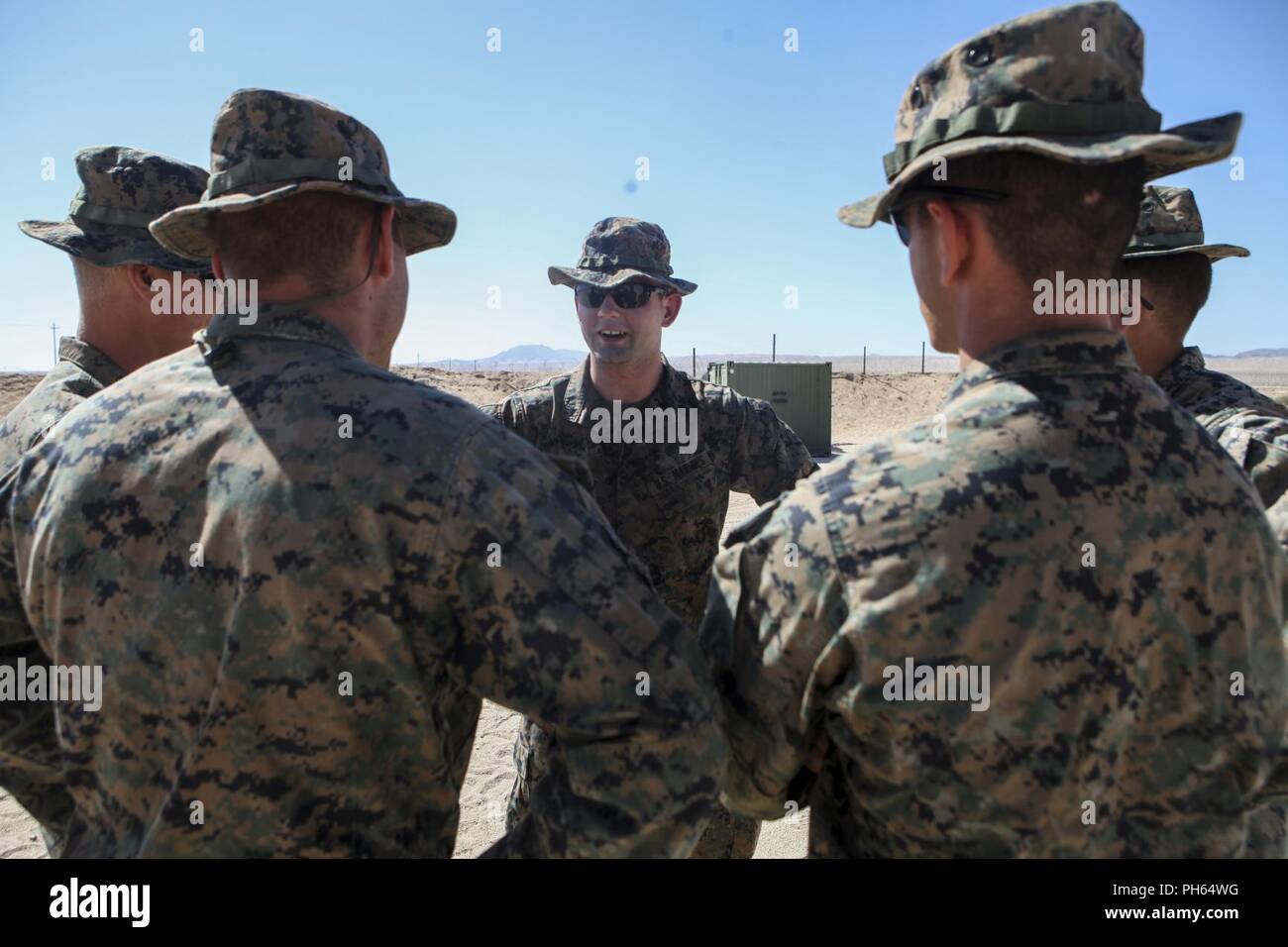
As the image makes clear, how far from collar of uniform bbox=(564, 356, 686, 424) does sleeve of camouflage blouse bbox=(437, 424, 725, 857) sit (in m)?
2.32

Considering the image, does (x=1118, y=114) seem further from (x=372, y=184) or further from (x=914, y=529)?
(x=372, y=184)

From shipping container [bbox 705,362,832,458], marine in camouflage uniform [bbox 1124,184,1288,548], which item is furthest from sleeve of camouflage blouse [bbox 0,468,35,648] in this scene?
shipping container [bbox 705,362,832,458]

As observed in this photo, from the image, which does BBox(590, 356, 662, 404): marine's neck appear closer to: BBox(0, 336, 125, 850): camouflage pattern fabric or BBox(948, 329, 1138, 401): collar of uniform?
BBox(0, 336, 125, 850): camouflage pattern fabric

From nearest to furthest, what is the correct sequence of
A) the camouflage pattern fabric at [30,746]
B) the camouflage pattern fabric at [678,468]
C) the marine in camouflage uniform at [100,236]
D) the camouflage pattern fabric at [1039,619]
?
the camouflage pattern fabric at [1039,619] → the camouflage pattern fabric at [30,746] → the marine in camouflage uniform at [100,236] → the camouflage pattern fabric at [678,468]

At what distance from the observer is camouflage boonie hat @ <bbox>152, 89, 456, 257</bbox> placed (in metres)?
1.78

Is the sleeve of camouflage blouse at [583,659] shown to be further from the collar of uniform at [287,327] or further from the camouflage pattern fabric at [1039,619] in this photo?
the collar of uniform at [287,327]

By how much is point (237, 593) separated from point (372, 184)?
2.98 feet

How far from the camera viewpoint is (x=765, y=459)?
12.9 ft

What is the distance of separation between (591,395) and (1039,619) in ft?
8.89

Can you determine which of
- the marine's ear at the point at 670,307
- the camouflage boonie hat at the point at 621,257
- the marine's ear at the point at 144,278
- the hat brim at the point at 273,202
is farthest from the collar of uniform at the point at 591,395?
the marine's ear at the point at 144,278

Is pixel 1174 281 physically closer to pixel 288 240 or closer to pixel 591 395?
pixel 591 395

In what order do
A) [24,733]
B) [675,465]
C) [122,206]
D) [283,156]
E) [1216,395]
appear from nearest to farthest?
[283,156] < [24,733] < [122,206] < [1216,395] < [675,465]

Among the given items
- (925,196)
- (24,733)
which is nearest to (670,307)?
(925,196)

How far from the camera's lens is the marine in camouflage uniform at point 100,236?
263 centimetres
